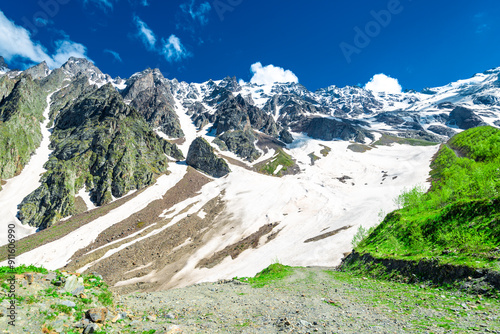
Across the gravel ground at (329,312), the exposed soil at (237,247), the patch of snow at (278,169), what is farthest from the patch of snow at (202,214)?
the gravel ground at (329,312)

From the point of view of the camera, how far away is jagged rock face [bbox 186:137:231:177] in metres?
158

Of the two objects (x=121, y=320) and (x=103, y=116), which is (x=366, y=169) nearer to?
(x=121, y=320)

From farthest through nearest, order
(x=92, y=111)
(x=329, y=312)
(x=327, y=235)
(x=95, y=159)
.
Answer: (x=92, y=111) → (x=95, y=159) → (x=327, y=235) → (x=329, y=312)

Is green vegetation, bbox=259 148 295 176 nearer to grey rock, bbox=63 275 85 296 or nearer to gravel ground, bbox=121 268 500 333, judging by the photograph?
gravel ground, bbox=121 268 500 333

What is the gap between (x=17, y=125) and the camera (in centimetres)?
14162

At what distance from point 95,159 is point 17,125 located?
63593 mm

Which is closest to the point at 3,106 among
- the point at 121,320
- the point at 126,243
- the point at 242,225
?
the point at 126,243

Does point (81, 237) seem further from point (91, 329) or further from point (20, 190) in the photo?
point (91, 329)

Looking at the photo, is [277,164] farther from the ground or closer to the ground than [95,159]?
closer to the ground

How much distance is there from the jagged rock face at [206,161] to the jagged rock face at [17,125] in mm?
94958

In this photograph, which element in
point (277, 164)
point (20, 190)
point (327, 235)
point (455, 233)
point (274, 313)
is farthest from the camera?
point (277, 164)

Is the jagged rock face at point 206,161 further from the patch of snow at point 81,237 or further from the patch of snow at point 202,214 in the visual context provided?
the patch of snow at point 202,214

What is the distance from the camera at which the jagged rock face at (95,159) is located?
10256cm

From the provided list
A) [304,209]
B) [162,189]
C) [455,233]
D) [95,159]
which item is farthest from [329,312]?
[95,159]
